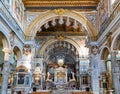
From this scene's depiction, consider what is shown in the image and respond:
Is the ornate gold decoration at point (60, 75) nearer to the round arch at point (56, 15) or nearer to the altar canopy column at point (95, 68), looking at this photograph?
the altar canopy column at point (95, 68)

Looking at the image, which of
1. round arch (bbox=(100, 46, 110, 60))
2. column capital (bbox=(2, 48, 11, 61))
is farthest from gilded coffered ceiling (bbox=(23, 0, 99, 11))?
column capital (bbox=(2, 48, 11, 61))

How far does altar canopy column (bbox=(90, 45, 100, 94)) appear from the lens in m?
15.1

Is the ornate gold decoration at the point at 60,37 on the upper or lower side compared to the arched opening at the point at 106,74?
upper

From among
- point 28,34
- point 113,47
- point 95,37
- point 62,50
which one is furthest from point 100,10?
point 62,50

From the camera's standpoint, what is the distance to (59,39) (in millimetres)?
22703

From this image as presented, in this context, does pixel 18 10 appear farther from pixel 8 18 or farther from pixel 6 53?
pixel 6 53

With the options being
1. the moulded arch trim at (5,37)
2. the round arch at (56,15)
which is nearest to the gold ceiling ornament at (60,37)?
the round arch at (56,15)

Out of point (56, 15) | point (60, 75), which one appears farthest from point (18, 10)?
point (60, 75)

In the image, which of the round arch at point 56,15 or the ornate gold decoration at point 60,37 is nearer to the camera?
the round arch at point 56,15

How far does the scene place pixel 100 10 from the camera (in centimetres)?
1538

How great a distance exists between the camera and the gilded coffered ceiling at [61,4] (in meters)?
16.3

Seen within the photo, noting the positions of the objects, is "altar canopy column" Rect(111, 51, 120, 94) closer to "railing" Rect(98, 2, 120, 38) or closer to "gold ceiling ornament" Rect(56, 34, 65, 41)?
"railing" Rect(98, 2, 120, 38)

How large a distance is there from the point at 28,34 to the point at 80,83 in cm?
947

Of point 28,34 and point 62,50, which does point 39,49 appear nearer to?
point 62,50
